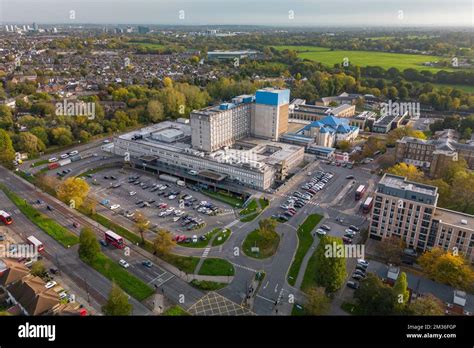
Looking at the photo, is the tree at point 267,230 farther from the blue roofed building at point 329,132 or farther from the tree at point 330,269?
the blue roofed building at point 329,132

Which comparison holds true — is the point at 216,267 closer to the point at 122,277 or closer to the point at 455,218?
the point at 122,277

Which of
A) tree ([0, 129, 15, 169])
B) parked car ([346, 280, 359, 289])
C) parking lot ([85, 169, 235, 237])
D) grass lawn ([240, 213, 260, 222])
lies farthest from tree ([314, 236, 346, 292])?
tree ([0, 129, 15, 169])

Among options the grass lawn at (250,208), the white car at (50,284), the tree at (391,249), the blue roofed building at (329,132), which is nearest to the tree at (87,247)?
the white car at (50,284)

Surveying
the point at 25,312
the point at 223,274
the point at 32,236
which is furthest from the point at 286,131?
the point at 25,312

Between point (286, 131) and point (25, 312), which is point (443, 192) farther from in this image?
point (25, 312)
